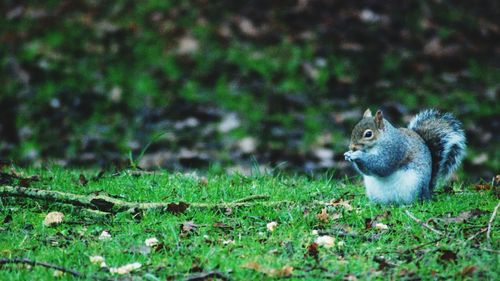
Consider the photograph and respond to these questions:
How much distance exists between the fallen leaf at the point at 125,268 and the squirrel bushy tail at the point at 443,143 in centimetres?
193

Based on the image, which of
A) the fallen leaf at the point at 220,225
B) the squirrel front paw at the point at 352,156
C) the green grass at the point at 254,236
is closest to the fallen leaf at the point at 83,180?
the green grass at the point at 254,236

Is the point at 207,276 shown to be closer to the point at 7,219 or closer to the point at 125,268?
the point at 125,268

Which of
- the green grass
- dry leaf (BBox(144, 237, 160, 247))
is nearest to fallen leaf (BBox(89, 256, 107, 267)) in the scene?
the green grass

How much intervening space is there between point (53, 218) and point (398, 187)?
1801 millimetres

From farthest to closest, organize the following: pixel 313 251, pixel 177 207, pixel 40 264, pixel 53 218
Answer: pixel 177 207 < pixel 53 218 < pixel 313 251 < pixel 40 264

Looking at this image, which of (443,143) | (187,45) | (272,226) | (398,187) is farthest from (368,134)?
(187,45)

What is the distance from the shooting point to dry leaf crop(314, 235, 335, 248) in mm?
3447

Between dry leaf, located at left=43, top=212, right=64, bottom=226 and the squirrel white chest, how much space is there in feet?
5.43

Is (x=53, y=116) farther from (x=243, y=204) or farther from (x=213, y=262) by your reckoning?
(x=213, y=262)

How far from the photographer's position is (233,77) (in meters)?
8.37

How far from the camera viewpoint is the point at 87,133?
288 inches

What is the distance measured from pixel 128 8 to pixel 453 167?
5987 mm

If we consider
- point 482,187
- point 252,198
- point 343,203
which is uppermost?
point 482,187

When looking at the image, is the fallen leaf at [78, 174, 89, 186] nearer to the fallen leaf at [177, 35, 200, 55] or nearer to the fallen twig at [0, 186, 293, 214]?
the fallen twig at [0, 186, 293, 214]
